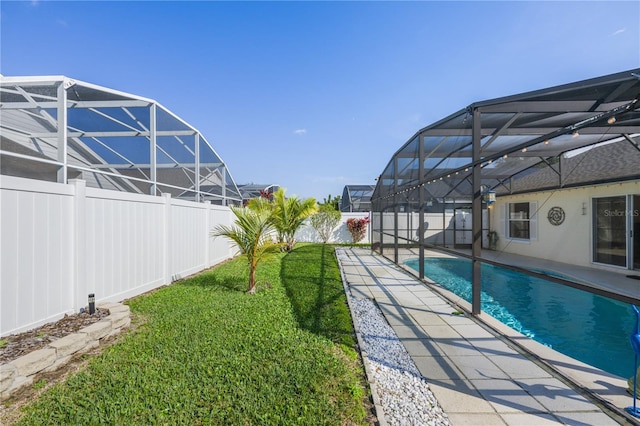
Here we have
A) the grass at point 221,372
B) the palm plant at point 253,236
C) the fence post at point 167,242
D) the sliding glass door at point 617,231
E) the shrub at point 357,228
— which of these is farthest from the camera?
the shrub at point 357,228

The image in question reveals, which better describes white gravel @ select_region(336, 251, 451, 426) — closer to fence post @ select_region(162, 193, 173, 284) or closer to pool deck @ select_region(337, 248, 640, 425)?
pool deck @ select_region(337, 248, 640, 425)

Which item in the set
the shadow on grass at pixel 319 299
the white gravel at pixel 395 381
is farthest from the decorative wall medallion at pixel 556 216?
the white gravel at pixel 395 381

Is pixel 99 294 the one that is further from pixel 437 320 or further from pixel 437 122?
pixel 437 122

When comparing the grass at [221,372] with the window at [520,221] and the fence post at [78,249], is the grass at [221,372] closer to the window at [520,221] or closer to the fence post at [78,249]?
the fence post at [78,249]

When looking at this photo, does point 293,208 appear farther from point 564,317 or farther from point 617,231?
point 617,231

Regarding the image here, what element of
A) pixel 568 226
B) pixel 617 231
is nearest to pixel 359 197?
pixel 568 226

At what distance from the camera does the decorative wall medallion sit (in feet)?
28.0

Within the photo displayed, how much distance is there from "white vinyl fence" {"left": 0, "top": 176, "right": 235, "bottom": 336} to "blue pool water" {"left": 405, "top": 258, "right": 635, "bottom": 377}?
6617mm

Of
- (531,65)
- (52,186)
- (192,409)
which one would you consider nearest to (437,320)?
(192,409)

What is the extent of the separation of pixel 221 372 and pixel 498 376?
2698 mm

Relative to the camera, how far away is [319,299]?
15.2 ft

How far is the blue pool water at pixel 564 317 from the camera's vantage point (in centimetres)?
352

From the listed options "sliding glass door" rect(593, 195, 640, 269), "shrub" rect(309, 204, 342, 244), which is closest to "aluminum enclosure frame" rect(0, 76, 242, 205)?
"shrub" rect(309, 204, 342, 244)

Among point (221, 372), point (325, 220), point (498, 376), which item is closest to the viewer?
point (221, 372)
